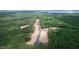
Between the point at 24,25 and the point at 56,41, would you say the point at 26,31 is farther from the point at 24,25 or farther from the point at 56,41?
the point at 56,41

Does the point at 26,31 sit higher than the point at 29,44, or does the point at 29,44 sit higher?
the point at 26,31

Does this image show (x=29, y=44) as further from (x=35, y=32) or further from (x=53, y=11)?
(x=53, y=11)

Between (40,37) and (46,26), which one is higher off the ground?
(46,26)
